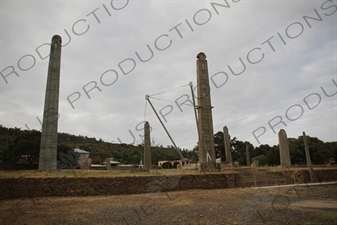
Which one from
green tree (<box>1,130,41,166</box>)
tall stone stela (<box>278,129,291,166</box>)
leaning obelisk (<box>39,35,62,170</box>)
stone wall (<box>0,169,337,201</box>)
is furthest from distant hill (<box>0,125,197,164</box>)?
stone wall (<box>0,169,337,201</box>)

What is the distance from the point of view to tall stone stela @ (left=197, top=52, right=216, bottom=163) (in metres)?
22.2

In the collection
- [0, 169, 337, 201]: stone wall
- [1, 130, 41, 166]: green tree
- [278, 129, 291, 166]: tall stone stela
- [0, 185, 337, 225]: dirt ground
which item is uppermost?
[1, 130, 41, 166]: green tree

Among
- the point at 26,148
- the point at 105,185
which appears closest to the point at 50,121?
the point at 105,185

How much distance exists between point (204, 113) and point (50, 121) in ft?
44.9

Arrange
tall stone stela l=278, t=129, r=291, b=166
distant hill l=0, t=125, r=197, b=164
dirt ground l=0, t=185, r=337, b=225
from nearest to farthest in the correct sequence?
dirt ground l=0, t=185, r=337, b=225 → tall stone stela l=278, t=129, r=291, b=166 → distant hill l=0, t=125, r=197, b=164

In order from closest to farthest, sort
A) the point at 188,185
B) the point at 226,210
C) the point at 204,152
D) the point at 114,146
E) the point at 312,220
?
1. the point at 312,220
2. the point at 226,210
3. the point at 188,185
4. the point at 204,152
5. the point at 114,146

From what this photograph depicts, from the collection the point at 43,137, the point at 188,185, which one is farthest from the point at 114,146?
the point at 188,185

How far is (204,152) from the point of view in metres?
22.2

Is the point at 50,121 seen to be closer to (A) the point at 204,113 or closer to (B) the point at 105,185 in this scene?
(B) the point at 105,185

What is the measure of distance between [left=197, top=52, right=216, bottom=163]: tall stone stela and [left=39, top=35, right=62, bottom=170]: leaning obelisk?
42.2 ft

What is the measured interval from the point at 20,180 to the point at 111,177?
427cm

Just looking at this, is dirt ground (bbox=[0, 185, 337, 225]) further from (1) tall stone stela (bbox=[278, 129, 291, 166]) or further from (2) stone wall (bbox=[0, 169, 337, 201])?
(1) tall stone stela (bbox=[278, 129, 291, 166])

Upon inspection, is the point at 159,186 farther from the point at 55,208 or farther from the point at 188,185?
the point at 55,208

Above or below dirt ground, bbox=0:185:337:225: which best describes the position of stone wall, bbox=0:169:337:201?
above
